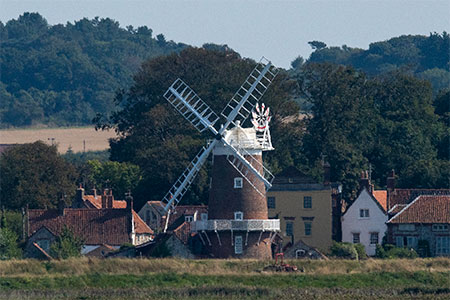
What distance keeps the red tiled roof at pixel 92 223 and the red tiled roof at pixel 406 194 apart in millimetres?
18809

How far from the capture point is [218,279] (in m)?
75.9

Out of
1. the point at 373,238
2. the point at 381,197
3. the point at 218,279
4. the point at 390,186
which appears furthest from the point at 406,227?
the point at 218,279

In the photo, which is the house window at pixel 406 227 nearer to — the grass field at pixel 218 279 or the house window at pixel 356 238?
the house window at pixel 356 238

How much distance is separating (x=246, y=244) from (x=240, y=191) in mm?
3400

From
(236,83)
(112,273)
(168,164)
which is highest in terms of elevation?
(236,83)

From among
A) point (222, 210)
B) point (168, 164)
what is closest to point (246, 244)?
point (222, 210)

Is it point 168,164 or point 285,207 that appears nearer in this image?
point 285,207

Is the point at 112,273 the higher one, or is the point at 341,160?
the point at 341,160

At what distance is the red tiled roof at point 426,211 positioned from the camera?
9525 cm

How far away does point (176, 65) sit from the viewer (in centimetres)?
13400

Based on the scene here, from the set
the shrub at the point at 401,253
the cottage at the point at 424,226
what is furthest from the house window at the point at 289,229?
the shrub at the point at 401,253

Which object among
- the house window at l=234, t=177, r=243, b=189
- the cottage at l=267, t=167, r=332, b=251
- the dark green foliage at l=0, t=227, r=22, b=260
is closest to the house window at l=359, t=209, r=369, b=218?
the cottage at l=267, t=167, r=332, b=251

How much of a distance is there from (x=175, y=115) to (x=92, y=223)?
96.1 ft

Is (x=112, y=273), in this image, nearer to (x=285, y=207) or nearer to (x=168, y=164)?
(x=285, y=207)
